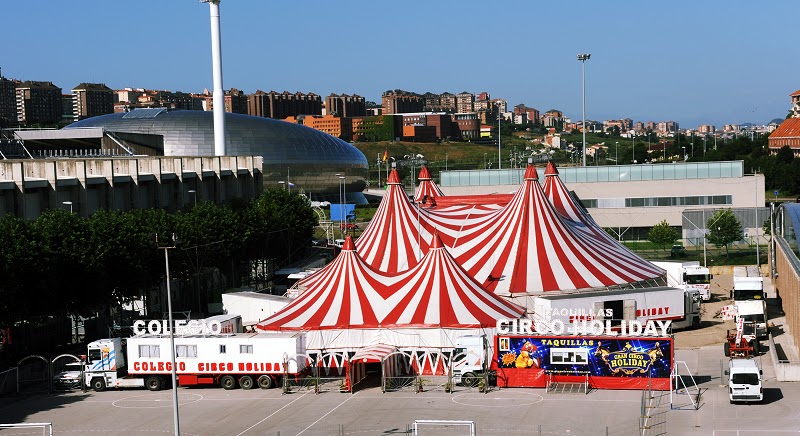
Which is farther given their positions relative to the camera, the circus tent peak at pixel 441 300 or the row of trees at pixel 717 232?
the row of trees at pixel 717 232

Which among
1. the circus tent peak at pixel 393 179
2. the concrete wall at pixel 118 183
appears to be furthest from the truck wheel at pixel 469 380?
the concrete wall at pixel 118 183

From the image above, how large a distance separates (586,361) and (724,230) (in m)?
52.0

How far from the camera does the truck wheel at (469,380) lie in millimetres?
41844

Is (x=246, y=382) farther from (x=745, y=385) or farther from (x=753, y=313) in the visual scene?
(x=753, y=313)

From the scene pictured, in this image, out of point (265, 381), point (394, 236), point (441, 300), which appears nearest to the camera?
point (265, 381)

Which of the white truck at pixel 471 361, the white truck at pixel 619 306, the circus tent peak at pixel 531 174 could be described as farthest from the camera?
the circus tent peak at pixel 531 174

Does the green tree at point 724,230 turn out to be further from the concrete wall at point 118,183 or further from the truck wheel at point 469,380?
the truck wheel at point 469,380

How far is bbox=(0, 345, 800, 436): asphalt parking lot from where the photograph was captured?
3459cm

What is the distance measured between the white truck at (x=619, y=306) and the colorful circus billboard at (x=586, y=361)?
3661mm

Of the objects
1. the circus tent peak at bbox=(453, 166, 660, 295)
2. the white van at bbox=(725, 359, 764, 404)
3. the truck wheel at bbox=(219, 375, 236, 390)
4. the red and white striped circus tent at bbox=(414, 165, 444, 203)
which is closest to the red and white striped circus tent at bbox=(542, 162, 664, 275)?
the circus tent peak at bbox=(453, 166, 660, 295)

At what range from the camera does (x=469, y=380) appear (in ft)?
137

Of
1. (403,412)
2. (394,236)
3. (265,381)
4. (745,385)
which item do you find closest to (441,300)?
(265,381)

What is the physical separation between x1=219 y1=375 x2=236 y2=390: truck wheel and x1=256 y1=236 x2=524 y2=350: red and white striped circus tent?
425 cm

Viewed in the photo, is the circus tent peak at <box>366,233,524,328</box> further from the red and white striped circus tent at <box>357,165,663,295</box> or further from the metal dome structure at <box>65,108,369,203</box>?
the metal dome structure at <box>65,108,369,203</box>
